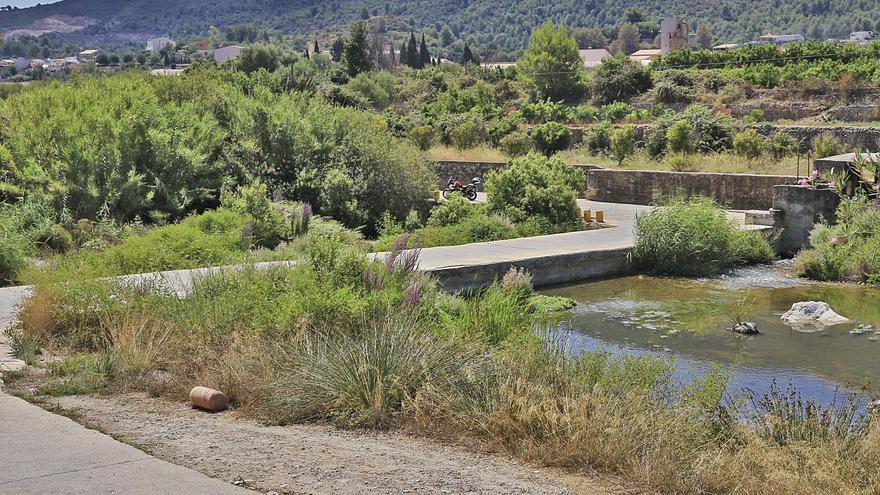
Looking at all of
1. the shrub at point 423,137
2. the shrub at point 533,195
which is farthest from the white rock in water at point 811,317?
the shrub at point 423,137

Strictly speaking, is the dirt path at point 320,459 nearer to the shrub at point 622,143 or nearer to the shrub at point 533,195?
the shrub at point 533,195

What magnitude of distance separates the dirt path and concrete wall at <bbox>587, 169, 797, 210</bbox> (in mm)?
17014

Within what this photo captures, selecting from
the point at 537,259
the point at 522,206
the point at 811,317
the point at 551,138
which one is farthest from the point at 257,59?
the point at 811,317

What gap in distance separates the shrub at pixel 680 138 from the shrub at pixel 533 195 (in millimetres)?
12445

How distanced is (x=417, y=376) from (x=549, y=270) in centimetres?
1008

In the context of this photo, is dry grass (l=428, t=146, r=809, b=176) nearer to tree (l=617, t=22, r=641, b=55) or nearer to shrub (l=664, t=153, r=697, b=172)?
shrub (l=664, t=153, r=697, b=172)

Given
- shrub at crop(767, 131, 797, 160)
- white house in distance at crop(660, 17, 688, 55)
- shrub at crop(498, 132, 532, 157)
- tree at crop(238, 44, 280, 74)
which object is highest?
tree at crop(238, 44, 280, 74)

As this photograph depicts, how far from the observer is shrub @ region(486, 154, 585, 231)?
21.0m

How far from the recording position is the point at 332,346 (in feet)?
26.0

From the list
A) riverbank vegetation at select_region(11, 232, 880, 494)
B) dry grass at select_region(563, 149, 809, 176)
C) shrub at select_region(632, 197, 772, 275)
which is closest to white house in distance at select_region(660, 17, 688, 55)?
dry grass at select_region(563, 149, 809, 176)

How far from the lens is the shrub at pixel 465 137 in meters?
38.5

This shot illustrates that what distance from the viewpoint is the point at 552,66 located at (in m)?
68.5

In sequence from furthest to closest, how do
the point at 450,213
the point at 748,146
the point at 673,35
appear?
the point at 673,35 → the point at 748,146 → the point at 450,213

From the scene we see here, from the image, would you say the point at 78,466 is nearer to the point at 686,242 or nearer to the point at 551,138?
the point at 686,242
